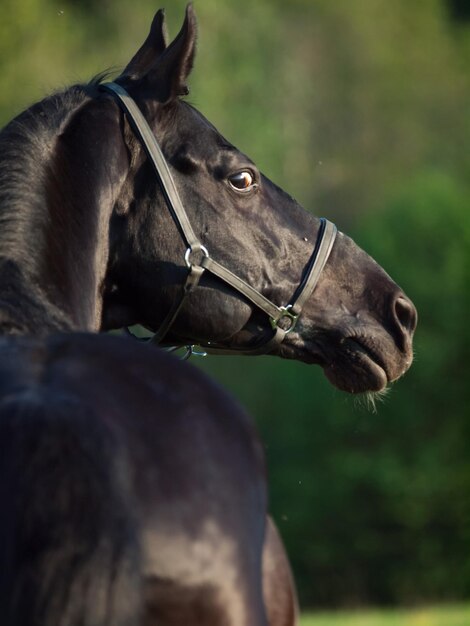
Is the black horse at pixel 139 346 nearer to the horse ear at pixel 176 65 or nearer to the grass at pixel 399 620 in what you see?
the horse ear at pixel 176 65

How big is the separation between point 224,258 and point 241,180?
11.6 inches

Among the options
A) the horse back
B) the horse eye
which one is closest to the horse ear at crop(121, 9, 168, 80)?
the horse eye

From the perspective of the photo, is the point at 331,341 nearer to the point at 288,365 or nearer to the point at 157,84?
the point at 157,84

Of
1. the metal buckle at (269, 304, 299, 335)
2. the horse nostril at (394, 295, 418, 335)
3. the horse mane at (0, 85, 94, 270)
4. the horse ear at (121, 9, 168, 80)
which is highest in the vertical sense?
the horse ear at (121, 9, 168, 80)

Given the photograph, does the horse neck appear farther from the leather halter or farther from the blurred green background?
the blurred green background

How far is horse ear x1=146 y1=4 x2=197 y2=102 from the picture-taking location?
157 inches

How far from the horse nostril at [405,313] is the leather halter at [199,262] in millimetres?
320

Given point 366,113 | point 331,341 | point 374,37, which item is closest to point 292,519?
point 366,113

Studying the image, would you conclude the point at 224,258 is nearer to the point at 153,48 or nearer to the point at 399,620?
the point at 153,48

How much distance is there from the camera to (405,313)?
4336 millimetres

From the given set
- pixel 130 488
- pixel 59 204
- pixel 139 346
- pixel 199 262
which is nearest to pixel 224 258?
pixel 199 262

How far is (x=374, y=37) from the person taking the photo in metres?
39.3

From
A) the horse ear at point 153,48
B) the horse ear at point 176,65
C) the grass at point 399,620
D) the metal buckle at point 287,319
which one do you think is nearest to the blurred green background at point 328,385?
the grass at point 399,620

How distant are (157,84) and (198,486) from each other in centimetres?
213
